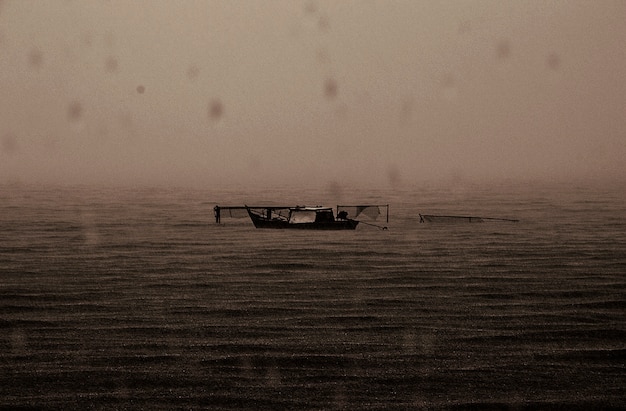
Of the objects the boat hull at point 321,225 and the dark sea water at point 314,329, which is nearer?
the dark sea water at point 314,329

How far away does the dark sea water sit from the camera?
55.3 ft

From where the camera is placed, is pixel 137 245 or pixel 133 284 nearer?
pixel 133 284

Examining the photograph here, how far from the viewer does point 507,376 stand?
1809cm

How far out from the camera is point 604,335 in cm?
2238

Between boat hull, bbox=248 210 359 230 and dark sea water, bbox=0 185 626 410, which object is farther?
boat hull, bbox=248 210 359 230

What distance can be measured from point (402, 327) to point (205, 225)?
56519 millimetres

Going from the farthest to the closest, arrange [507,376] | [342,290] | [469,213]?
[469,213], [342,290], [507,376]

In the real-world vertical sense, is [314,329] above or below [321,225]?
above

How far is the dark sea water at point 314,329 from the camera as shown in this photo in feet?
55.3

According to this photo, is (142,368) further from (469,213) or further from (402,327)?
(469,213)

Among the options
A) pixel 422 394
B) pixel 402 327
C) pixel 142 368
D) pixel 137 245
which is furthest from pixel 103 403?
pixel 137 245

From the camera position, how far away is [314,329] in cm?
2319

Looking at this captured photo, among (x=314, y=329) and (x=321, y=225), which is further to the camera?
(x=321, y=225)

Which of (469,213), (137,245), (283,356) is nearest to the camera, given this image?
(283,356)
